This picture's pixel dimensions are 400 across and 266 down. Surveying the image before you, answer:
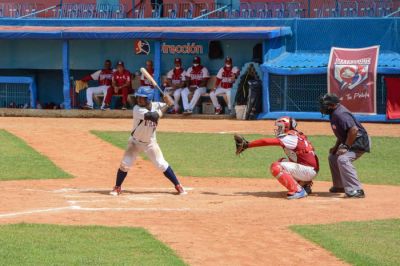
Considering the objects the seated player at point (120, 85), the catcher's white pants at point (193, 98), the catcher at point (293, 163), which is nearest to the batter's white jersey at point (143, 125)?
the catcher at point (293, 163)

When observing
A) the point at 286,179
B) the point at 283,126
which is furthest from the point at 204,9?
the point at 286,179

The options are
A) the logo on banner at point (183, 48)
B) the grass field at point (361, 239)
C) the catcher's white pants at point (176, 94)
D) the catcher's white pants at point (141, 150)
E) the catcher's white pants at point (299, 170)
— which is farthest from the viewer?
the logo on banner at point (183, 48)

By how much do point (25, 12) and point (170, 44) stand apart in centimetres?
704

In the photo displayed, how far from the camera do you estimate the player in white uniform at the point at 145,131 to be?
14.0 m

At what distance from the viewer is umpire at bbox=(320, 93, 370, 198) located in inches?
538

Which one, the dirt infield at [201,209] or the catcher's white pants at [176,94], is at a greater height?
the catcher's white pants at [176,94]

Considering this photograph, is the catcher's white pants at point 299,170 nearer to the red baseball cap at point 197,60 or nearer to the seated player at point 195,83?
the seated player at point 195,83

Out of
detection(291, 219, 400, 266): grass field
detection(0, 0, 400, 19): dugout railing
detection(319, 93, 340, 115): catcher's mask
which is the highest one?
detection(0, 0, 400, 19): dugout railing

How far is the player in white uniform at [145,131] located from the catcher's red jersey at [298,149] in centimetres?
178

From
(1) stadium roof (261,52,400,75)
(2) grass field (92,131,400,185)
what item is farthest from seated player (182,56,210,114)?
(2) grass field (92,131,400,185)

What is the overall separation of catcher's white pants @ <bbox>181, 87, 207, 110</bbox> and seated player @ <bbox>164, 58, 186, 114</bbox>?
20cm

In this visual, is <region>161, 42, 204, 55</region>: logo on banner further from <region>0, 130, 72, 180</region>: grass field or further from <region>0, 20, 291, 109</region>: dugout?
<region>0, 130, 72, 180</region>: grass field

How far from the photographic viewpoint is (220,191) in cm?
1495

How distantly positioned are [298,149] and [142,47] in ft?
55.3
